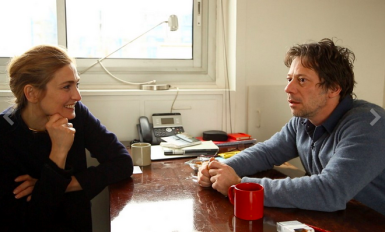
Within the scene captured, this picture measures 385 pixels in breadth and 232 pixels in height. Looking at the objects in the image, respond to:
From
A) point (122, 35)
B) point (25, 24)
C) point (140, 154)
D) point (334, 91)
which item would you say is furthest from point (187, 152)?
point (25, 24)

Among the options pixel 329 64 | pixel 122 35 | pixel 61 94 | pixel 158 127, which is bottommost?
pixel 158 127

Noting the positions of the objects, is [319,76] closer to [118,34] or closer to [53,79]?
[53,79]

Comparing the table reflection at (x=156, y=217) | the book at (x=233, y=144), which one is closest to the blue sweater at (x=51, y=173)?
the table reflection at (x=156, y=217)

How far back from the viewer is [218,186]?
3.84 ft

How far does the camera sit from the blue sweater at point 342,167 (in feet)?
3.40

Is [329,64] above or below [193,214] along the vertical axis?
above

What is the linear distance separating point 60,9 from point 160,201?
1528 millimetres

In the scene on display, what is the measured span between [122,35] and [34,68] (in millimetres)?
1021

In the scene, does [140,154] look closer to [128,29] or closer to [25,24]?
Result: [128,29]

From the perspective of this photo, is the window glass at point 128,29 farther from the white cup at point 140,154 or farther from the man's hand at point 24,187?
the man's hand at point 24,187

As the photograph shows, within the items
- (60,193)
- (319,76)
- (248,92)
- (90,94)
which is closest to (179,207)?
(60,193)

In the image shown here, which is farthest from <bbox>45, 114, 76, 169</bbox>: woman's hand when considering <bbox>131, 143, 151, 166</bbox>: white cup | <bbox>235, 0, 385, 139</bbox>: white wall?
<bbox>235, 0, 385, 139</bbox>: white wall

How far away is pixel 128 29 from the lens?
227 centimetres

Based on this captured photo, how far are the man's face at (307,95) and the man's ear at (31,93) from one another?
958mm
